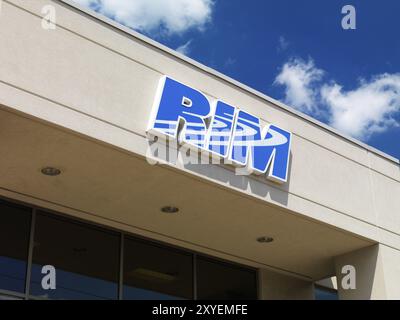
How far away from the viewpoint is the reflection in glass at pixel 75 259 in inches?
412

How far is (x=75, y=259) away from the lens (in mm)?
10867

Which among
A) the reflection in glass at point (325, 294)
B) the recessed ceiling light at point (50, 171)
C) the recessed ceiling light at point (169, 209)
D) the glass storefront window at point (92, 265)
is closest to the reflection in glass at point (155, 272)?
the glass storefront window at point (92, 265)

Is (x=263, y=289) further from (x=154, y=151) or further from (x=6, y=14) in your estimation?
(x=6, y=14)

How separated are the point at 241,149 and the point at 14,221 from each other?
3.54 m

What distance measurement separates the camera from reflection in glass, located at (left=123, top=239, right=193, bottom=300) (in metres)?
11.5

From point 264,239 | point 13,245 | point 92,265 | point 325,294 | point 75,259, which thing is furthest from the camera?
point 325,294

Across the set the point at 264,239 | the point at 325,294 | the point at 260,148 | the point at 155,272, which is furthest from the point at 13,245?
the point at 325,294

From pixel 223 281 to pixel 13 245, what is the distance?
4345 mm

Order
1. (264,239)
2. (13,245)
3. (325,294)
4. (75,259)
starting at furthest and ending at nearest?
(325,294)
(264,239)
(75,259)
(13,245)

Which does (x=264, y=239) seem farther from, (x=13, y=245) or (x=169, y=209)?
(x=13, y=245)

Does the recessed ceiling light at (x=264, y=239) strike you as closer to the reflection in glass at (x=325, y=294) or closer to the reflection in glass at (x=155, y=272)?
the reflection in glass at (x=155, y=272)

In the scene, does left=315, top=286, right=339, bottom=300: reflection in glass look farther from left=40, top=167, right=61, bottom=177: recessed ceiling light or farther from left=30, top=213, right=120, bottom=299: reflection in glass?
left=40, top=167, right=61, bottom=177: recessed ceiling light

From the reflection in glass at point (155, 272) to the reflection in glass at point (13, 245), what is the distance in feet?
6.10

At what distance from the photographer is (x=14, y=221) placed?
34.0 feet
